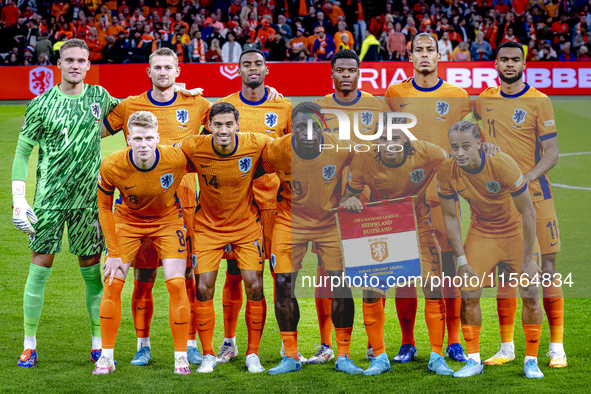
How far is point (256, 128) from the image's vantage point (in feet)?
19.5

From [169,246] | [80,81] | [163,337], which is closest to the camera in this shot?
[169,246]

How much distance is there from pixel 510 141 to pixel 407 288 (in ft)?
4.65

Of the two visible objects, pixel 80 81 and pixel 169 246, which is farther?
pixel 80 81

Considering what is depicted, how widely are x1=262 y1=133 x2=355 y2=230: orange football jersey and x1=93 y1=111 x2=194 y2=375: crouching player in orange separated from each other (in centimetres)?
78

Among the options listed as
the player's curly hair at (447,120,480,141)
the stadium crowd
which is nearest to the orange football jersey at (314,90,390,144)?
the player's curly hair at (447,120,480,141)

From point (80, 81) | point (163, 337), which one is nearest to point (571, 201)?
point (163, 337)

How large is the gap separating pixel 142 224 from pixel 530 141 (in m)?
3.09

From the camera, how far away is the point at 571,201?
11492mm

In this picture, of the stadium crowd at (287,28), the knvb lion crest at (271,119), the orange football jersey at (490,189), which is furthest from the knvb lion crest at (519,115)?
the stadium crowd at (287,28)

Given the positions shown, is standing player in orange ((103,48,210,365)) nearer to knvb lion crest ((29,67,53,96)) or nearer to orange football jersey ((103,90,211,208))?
orange football jersey ((103,90,211,208))

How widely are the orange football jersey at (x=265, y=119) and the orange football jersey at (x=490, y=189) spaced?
1361mm

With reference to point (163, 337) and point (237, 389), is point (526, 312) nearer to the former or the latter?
point (237, 389)

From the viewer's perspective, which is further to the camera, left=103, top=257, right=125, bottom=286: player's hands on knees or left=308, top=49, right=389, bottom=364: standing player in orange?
left=308, top=49, right=389, bottom=364: standing player in orange

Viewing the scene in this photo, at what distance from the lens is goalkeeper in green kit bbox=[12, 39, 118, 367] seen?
5.72m
